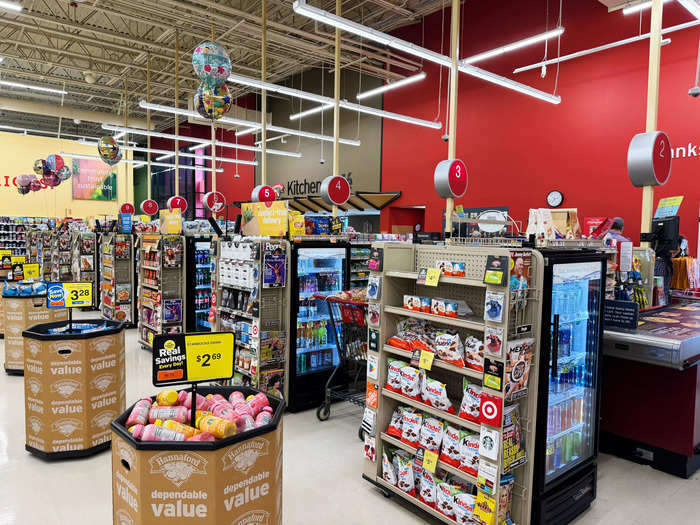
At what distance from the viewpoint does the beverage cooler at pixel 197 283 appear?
643 centimetres

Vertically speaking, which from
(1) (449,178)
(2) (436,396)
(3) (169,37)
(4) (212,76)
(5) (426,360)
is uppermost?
(3) (169,37)

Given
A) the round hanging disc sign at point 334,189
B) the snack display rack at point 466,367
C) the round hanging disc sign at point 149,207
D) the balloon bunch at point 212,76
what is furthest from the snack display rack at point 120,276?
the round hanging disc sign at point 149,207

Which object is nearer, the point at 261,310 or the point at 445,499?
the point at 445,499

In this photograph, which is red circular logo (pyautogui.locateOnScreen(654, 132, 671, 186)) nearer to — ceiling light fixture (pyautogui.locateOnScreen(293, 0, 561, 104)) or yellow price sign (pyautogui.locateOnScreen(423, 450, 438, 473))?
yellow price sign (pyautogui.locateOnScreen(423, 450, 438, 473))

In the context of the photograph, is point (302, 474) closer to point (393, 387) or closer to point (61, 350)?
point (393, 387)

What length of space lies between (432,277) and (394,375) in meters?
0.74

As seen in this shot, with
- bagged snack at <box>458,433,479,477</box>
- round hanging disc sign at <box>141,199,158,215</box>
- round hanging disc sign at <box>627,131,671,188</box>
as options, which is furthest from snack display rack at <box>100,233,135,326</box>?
round hanging disc sign at <box>627,131,671,188</box>

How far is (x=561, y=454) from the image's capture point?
285 cm

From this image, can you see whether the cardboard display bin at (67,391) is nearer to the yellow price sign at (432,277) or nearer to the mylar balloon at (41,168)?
the yellow price sign at (432,277)

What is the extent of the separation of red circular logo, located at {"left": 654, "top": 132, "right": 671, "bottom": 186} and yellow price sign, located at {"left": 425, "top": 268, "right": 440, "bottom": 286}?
6.93 feet

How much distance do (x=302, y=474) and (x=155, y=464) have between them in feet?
6.39

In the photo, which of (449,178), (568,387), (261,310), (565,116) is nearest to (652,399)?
(568,387)

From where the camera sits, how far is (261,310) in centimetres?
441

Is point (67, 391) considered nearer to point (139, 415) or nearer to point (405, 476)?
point (139, 415)
